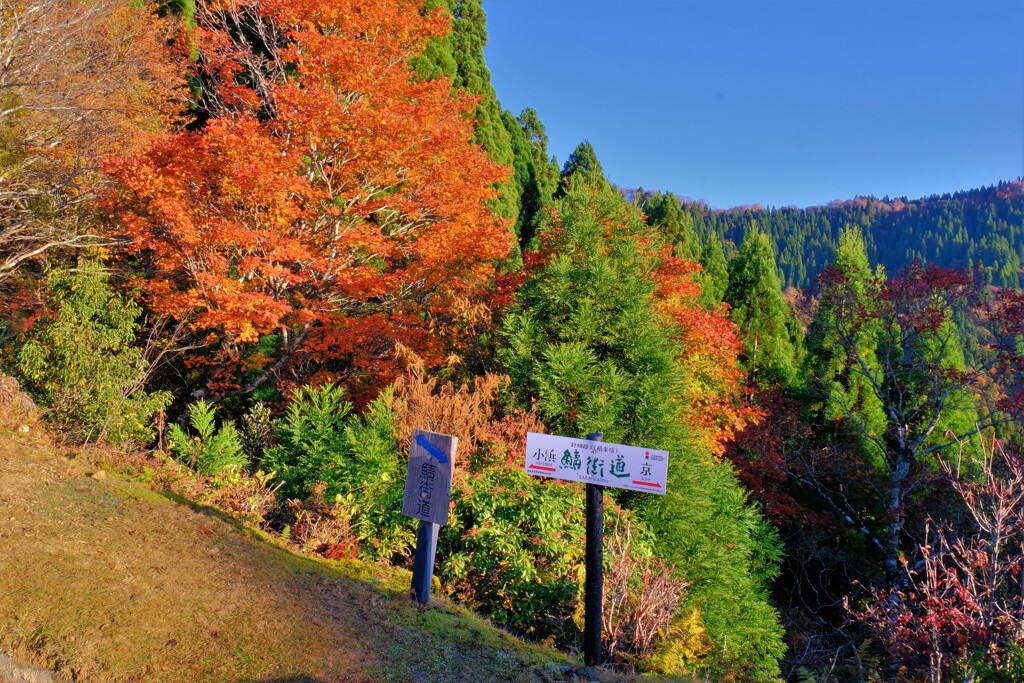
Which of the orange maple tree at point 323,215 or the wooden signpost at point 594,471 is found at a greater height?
the orange maple tree at point 323,215

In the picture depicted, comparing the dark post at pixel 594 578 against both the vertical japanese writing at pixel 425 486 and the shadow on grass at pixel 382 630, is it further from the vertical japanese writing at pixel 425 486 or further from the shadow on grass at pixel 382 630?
the vertical japanese writing at pixel 425 486

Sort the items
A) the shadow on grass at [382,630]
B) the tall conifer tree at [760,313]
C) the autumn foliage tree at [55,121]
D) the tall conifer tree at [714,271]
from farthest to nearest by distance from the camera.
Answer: the tall conifer tree at [714,271] → the tall conifer tree at [760,313] → the autumn foliage tree at [55,121] → the shadow on grass at [382,630]

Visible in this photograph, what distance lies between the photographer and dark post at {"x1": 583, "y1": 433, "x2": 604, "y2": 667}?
423 centimetres

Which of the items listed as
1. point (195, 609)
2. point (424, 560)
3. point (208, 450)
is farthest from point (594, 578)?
point (208, 450)

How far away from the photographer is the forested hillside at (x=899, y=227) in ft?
340

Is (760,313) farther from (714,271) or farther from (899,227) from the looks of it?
(899,227)

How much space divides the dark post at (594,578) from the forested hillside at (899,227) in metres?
90.7

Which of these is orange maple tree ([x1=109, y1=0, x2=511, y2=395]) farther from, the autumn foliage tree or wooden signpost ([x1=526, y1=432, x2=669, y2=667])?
wooden signpost ([x1=526, y1=432, x2=669, y2=667])

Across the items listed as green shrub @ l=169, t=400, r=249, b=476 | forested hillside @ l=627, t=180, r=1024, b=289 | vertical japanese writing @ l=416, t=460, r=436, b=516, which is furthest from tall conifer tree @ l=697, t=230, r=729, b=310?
forested hillside @ l=627, t=180, r=1024, b=289

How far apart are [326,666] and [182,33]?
16398 mm

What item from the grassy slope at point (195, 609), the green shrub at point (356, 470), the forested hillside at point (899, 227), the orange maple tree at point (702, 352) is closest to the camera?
the grassy slope at point (195, 609)

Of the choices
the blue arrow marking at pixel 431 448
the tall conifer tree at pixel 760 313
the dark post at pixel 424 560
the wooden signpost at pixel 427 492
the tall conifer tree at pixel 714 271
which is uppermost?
the tall conifer tree at pixel 714 271

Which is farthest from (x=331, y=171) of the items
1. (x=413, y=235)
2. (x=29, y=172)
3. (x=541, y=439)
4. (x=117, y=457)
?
(x=541, y=439)

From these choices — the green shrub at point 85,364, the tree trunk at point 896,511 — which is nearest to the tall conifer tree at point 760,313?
the tree trunk at point 896,511
